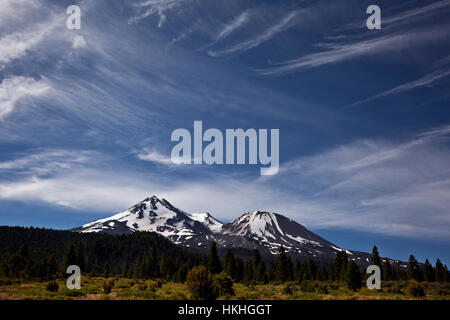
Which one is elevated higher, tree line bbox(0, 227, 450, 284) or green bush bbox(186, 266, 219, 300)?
green bush bbox(186, 266, 219, 300)

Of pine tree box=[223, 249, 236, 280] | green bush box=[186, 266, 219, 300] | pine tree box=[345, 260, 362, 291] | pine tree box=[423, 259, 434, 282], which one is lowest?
pine tree box=[423, 259, 434, 282]

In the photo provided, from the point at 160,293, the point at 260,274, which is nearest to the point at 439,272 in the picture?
the point at 260,274

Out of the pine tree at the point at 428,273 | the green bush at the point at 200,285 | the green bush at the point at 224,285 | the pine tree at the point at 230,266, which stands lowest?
the pine tree at the point at 428,273

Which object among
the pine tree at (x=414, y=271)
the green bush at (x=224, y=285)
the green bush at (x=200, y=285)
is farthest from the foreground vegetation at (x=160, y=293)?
the pine tree at (x=414, y=271)

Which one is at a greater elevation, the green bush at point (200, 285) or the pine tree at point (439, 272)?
the green bush at point (200, 285)

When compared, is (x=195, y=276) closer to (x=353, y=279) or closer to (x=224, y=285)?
(x=224, y=285)

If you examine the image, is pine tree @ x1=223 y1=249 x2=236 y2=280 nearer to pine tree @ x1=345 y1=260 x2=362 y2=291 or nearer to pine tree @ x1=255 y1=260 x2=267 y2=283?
pine tree @ x1=255 y1=260 x2=267 y2=283

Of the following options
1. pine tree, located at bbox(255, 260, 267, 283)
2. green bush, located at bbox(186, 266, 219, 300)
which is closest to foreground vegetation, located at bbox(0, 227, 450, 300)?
green bush, located at bbox(186, 266, 219, 300)

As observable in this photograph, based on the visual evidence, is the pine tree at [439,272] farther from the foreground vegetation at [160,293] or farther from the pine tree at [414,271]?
the foreground vegetation at [160,293]
